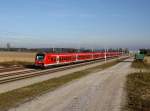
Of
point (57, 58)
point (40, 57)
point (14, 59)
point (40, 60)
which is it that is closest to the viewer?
point (40, 60)

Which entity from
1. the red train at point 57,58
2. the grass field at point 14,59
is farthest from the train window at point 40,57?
the grass field at point 14,59

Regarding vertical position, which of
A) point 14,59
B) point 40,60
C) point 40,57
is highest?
point 40,57

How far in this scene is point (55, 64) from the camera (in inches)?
1956

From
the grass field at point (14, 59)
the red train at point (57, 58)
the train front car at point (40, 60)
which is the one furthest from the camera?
the grass field at point (14, 59)

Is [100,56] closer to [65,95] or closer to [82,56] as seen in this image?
[82,56]

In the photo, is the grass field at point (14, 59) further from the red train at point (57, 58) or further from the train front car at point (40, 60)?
the train front car at point (40, 60)

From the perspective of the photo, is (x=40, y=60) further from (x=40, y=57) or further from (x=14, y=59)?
(x=14, y=59)

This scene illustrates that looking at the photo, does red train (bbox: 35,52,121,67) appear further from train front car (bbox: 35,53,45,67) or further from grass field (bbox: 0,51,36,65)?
grass field (bbox: 0,51,36,65)

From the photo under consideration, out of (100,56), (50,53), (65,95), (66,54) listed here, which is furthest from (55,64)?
(100,56)

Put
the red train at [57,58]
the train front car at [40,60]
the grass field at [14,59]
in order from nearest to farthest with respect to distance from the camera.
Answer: the train front car at [40,60] < the red train at [57,58] < the grass field at [14,59]

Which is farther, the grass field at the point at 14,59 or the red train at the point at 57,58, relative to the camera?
the grass field at the point at 14,59

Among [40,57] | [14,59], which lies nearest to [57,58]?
[40,57]

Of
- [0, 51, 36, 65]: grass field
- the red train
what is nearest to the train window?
the red train

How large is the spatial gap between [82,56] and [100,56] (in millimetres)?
26775
